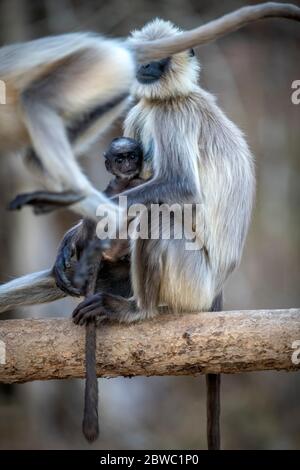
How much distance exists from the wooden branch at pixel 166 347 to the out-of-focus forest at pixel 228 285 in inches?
175

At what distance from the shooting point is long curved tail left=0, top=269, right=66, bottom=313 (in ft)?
14.9

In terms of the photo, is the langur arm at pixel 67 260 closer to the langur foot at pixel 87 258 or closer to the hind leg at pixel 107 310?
the hind leg at pixel 107 310

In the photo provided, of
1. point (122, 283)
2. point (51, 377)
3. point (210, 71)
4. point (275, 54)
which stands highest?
point (275, 54)

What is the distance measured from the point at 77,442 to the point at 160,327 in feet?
16.5

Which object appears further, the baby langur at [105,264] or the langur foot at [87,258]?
the baby langur at [105,264]

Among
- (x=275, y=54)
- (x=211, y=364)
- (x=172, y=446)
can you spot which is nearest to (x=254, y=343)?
(x=211, y=364)

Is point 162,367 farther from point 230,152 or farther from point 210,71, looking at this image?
point 210,71

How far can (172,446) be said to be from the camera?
8.73m

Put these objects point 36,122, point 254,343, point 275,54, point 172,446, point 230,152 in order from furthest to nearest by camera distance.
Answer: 1. point 275,54
2. point 172,446
3. point 230,152
4. point 254,343
5. point 36,122

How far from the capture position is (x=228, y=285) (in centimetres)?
903

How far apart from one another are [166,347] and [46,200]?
3.26 feet

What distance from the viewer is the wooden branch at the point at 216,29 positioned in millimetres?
3912
